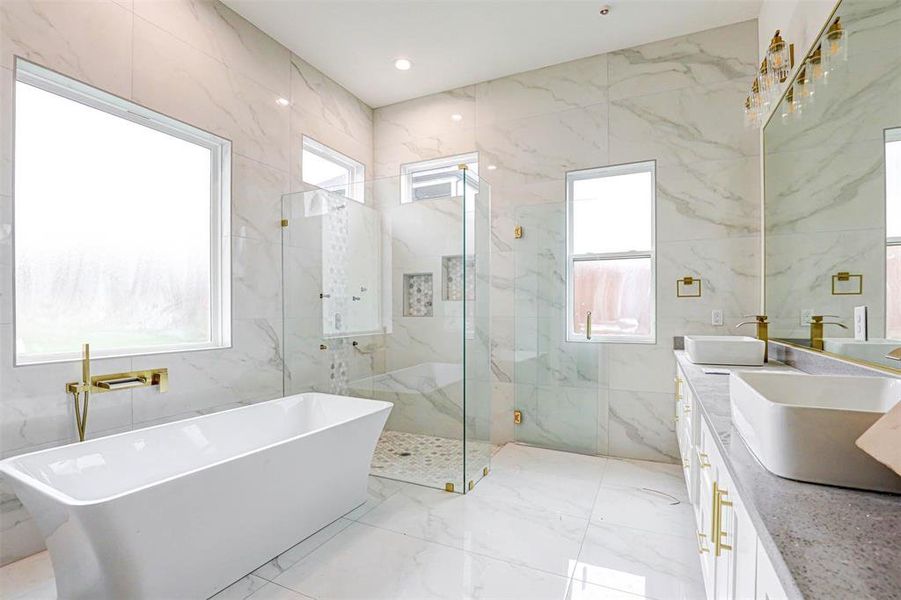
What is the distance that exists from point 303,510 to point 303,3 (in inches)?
123

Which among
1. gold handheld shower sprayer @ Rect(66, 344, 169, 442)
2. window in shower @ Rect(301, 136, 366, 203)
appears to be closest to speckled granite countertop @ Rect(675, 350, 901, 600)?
gold handheld shower sprayer @ Rect(66, 344, 169, 442)

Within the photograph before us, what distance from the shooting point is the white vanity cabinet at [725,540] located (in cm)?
86

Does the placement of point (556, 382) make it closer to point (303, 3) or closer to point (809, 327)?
point (809, 327)

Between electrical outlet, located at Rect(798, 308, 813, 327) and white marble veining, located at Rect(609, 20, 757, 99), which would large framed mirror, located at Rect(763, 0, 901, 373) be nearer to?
electrical outlet, located at Rect(798, 308, 813, 327)

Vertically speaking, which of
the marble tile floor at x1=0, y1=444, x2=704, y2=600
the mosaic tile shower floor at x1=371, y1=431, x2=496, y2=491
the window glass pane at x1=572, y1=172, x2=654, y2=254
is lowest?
the marble tile floor at x1=0, y1=444, x2=704, y2=600

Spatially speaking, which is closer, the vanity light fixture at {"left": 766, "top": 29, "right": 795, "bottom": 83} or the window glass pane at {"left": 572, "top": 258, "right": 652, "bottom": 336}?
the vanity light fixture at {"left": 766, "top": 29, "right": 795, "bottom": 83}

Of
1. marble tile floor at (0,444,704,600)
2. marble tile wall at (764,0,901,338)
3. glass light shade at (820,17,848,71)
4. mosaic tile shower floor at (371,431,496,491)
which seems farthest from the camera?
mosaic tile shower floor at (371,431,496,491)

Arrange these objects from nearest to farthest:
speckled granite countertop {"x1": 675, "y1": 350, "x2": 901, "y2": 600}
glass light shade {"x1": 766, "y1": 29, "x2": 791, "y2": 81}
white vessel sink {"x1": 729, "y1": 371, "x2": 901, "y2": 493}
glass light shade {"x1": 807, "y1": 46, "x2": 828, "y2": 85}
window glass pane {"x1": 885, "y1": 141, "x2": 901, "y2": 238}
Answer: speckled granite countertop {"x1": 675, "y1": 350, "x2": 901, "y2": 600} → white vessel sink {"x1": 729, "y1": 371, "x2": 901, "y2": 493} → window glass pane {"x1": 885, "y1": 141, "x2": 901, "y2": 238} → glass light shade {"x1": 807, "y1": 46, "x2": 828, "y2": 85} → glass light shade {"x1": 766, "y1": 29, "x2": 791, "y2": 81}

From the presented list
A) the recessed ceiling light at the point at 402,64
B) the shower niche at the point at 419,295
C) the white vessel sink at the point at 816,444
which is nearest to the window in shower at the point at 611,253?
the shower niche at the point at 419,295

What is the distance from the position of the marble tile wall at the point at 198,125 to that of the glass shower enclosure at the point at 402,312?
9cm

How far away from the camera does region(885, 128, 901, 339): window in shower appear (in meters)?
1.39

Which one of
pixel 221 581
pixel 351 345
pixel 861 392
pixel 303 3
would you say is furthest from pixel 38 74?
pixel 861 392

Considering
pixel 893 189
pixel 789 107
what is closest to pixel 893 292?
pixel 893 189

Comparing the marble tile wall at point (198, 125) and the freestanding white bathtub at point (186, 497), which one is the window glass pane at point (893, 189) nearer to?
the freestanding white bathtub at point (186, 497)
